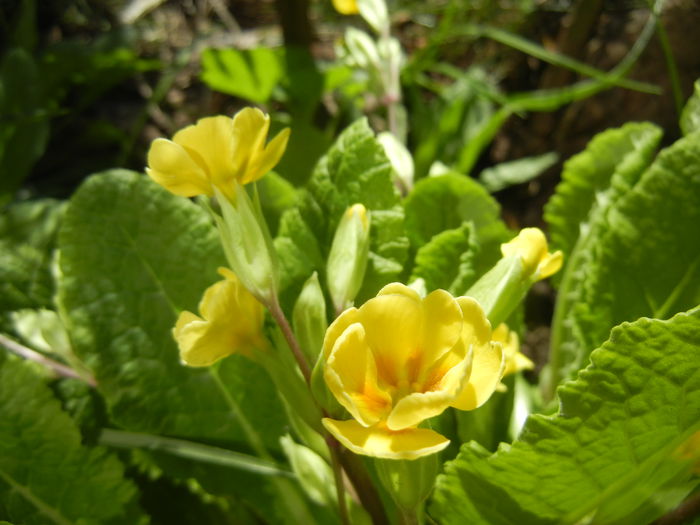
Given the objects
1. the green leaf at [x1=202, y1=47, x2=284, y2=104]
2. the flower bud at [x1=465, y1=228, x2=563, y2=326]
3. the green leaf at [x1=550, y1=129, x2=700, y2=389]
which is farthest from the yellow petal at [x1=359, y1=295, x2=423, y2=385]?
the green leaf at [x1=202, y1=47, x2=284, y2=104]

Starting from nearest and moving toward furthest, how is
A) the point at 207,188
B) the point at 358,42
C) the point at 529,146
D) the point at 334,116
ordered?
1. the point at 207,188
2. the point at 358,42
3. the point at 529,146
4. the point at 334,116

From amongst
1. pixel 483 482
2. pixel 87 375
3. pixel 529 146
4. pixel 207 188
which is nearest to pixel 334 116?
pixel 529 146

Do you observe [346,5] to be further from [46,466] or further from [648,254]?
[46,466]

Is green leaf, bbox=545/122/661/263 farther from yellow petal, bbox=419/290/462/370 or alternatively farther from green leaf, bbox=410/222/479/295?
yellow petal, bbox=419/290/462/370

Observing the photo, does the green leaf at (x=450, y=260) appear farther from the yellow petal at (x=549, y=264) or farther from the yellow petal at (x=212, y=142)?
the yellow petal at (x=212, y=142)

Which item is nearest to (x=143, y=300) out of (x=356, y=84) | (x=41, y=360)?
(x=41, y=360)

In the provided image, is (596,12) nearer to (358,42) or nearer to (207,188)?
(358,42)
